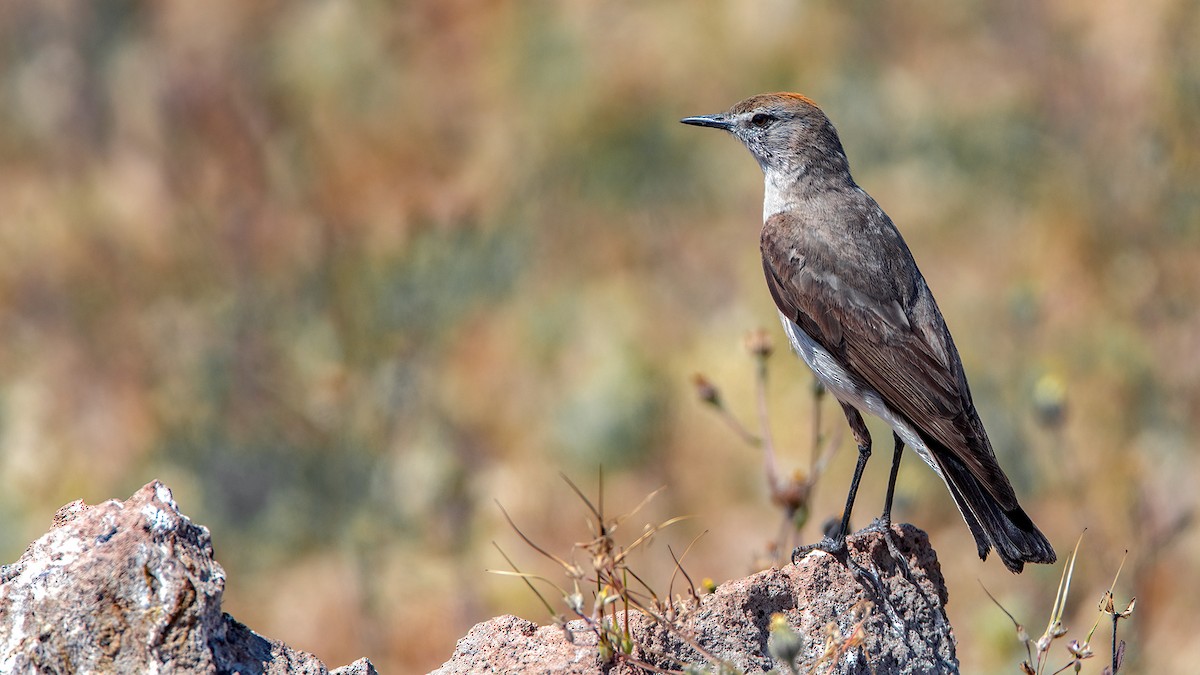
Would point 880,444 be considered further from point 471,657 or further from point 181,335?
point 181,335

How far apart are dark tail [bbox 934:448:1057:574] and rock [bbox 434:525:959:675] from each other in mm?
411

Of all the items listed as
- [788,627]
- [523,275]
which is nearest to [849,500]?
[788,627]

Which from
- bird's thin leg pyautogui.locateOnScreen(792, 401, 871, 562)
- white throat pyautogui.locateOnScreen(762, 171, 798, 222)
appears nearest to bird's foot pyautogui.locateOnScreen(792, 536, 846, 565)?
bird's thin leg pyautogui.locateOnScreen(792, 401, 871, 562)

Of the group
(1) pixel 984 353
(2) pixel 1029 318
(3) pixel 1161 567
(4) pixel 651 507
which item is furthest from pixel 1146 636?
(4) pixel 651 507

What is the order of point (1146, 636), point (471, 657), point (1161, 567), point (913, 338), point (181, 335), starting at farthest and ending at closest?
point (181, 335)
point (1161, 567)
point (1146, 636)
point (913, 338)
point (471, 657)

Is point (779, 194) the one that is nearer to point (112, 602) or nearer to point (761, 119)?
point (761, 119)

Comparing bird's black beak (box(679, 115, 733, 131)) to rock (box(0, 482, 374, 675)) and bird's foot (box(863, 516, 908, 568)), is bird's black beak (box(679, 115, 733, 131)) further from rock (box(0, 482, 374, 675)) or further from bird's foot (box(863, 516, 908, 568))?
rock (box(0, 482, 374, 675))

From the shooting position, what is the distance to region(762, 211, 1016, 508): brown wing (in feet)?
16.9

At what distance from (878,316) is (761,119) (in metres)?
1.52

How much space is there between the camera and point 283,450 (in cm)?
1031

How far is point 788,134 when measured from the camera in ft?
20.9

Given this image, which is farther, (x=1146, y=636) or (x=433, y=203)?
(x=433, y=203)

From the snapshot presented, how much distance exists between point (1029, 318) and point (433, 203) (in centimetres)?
622

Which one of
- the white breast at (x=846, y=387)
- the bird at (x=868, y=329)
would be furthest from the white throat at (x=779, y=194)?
the white breast at (x=846, y=387)
